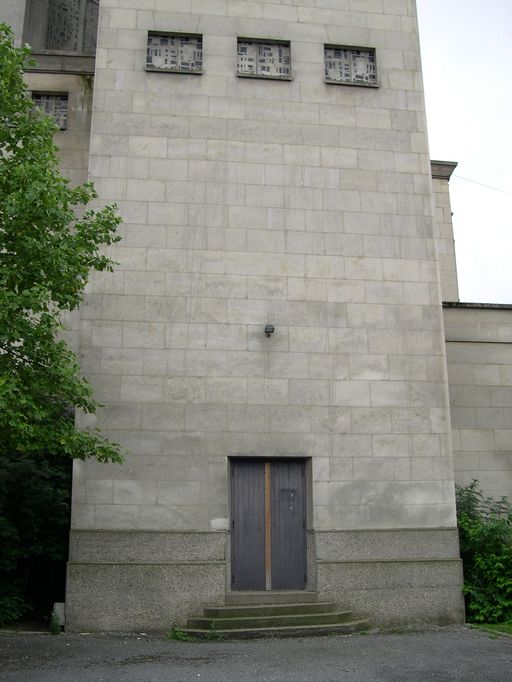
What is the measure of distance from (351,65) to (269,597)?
11.1m

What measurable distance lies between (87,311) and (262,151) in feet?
15.9

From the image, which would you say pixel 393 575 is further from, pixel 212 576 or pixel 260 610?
pixel 212 576

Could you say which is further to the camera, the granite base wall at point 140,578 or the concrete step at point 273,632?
the granite base wall at point 140,578

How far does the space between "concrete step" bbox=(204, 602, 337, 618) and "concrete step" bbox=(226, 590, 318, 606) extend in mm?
207

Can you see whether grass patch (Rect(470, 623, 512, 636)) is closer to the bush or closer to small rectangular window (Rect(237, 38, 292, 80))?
the bush

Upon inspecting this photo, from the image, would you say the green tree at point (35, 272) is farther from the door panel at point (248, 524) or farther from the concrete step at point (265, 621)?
the concrete step at point (265, 621)

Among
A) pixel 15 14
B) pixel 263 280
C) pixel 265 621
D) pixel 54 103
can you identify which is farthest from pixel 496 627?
pixel 15 14

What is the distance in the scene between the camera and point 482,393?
15.6 metres

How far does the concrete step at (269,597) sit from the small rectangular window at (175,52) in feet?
34.0

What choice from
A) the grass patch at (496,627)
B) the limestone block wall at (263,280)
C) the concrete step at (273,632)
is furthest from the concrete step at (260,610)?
the grass patch at (496,627)

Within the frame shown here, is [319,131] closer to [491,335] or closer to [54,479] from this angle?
[491,335]

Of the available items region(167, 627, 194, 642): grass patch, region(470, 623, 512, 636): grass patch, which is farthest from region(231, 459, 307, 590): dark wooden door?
region(470, 623, 512, 636): grass patch

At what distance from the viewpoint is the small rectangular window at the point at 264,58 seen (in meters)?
14.8

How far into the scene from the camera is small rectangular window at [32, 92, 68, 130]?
18078mm
